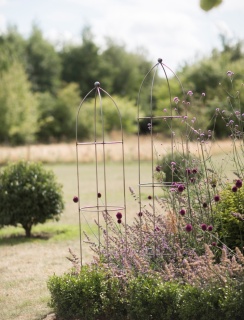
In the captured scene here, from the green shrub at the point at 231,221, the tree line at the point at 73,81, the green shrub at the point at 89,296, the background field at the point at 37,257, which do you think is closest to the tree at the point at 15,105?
the tree line at the point at 73,81

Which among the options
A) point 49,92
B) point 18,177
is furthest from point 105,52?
point 18,177

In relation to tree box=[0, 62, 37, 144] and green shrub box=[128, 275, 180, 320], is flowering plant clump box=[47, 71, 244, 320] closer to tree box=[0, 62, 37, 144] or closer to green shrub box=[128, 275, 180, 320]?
green shrub box=[128, 275, 180, 320]

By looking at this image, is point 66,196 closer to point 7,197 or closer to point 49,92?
point 7,197

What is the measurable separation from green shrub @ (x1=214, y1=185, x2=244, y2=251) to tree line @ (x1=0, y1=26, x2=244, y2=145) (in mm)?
26017

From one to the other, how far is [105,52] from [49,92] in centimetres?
1172

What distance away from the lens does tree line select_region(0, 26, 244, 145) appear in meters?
38.1

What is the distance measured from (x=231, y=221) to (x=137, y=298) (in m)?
1.34

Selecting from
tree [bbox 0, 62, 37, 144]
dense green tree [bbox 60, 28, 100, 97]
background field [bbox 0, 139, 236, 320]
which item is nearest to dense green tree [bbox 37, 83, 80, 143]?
dense green tree [bbox 60, 28, 100, 97]

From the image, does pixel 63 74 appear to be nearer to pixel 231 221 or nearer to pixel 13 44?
pixel 13 44

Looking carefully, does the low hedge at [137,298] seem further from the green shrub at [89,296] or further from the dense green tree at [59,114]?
the dense green tree at [59,114]

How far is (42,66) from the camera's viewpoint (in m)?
55.1

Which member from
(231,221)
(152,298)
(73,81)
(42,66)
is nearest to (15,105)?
(42,66)

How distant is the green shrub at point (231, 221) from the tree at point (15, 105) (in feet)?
104

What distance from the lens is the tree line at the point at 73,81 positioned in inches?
1501
